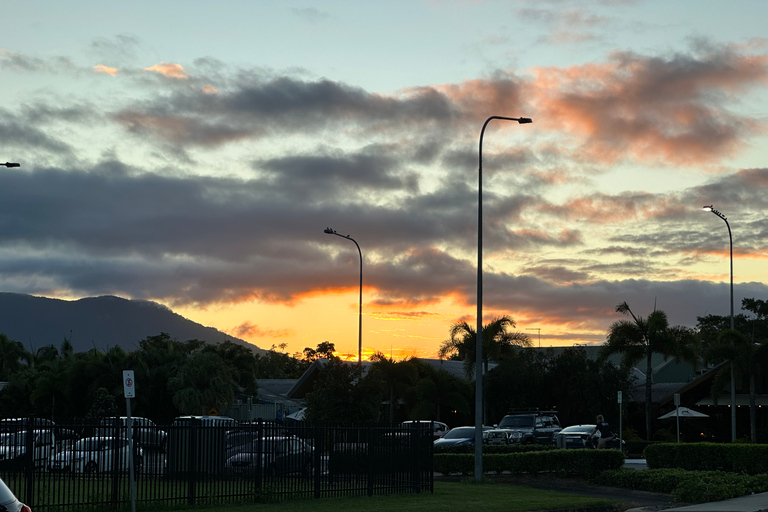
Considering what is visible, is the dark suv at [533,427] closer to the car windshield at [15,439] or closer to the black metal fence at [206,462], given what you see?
the black metal fence at [206,462]

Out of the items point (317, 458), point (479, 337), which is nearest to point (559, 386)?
point (479, 337)

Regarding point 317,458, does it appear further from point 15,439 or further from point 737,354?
point 737,354

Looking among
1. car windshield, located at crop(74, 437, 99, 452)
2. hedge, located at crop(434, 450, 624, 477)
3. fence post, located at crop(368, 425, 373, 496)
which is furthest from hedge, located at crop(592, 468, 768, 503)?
car windshield, located at crop(74, 437, 99, 452)

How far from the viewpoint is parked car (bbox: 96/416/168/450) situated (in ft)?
62.7

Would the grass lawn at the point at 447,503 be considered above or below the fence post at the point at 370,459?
below

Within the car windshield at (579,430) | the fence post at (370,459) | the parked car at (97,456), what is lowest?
the car windshield at (579,430)

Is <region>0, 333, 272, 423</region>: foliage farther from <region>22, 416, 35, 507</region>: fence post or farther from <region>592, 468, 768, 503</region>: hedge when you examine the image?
<region>22, 416, 35, 507</region>: fence post

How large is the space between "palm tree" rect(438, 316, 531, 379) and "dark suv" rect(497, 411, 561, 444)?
52.6ft

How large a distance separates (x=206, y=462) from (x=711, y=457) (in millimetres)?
17729

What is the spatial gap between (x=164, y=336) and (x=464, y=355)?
200ft

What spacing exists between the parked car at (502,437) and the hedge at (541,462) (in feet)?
32.4

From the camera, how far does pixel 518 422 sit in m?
44.3

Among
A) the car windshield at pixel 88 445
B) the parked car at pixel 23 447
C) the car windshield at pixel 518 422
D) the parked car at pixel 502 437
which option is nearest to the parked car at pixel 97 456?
the car windshield at pixel 88 445

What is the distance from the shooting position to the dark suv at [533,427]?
4322 centimetres
